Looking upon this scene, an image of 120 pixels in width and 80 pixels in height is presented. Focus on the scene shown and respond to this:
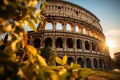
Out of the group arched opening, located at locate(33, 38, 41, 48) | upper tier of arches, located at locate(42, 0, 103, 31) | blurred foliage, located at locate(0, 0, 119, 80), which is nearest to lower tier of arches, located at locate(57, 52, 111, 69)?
arched opening, located at locate(33, 38, 41, 48)

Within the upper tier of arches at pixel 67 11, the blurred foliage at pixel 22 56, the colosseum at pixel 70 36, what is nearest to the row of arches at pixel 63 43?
the colosseum at pixel 70 36

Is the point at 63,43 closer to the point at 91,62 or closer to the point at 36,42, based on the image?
the point at 36,42

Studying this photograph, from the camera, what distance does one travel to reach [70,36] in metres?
31.0

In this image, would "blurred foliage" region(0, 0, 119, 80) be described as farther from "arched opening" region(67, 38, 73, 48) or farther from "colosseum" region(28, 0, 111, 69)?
"arched opening" region(67, 38, 73, 48)

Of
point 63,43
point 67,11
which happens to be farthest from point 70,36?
point 67,11

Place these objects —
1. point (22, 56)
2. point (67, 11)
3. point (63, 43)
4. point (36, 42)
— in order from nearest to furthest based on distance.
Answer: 1. point (22, 56)
2. point (63, 43)
3. point (36, 42)
4. point (67, 11)

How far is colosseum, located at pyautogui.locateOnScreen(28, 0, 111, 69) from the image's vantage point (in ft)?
98.1

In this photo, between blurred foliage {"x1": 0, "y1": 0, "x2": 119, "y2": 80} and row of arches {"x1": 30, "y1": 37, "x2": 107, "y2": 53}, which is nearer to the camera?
blurred foliage {"x1": 0, "y1": 0, "x2": 119, "y2": 80}

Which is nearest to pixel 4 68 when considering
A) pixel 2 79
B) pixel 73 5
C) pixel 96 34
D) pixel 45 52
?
pixel 2 79

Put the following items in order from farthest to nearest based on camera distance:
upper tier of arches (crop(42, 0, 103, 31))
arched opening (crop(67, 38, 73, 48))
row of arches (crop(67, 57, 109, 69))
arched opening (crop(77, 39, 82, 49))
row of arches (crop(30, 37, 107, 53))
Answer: upper tier of arches (crop(42, 0, 103, 31))
arched opening (crop(77, 39, 82, 49))
arched opening (crop(67, 38, 73, 48))
row of arches (crop(67, 57, 109, 69))
row of arches (crop(30, 37, 107, 53))

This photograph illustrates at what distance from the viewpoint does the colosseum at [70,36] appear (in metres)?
29.9

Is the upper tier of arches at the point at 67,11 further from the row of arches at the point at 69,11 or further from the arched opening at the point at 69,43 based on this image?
the arched opening at the point at 69,43

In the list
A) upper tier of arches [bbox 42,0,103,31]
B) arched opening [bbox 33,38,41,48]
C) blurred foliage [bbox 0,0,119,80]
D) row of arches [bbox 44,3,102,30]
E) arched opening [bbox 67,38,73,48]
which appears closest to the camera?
blurred foliage [bbox 0,0,119,80]

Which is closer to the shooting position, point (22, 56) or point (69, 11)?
point (22, 56)
